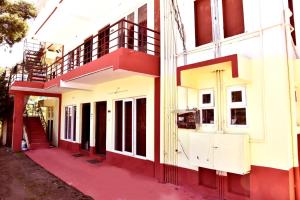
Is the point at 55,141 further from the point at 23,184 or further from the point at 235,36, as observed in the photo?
the point at 235,36

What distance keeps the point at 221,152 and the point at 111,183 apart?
365 cm

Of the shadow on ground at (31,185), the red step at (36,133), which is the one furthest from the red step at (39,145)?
the shadow on ground at (31,185)

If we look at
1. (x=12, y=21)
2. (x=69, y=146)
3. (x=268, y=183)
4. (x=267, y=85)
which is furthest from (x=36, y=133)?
(x=267, y=85)

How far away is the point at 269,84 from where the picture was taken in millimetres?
5176

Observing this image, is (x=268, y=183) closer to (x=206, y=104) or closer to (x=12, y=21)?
(x=206, y=104)

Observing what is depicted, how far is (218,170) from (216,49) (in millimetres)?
3079

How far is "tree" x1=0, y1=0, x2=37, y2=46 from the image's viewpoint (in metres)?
9.11

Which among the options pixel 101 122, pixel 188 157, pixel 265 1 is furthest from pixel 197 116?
pixel 101 122

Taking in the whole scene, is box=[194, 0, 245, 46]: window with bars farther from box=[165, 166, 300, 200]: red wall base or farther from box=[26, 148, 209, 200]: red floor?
box=[26, 148, 209, 200]: red floor

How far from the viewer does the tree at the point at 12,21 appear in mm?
9109

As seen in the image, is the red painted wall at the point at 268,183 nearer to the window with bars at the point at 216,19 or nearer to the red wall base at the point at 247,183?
the red wall base at the point at 247,183

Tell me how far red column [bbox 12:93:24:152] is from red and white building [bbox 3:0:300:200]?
5.16 metres

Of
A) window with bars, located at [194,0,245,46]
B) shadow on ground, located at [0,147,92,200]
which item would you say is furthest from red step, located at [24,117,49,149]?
window with bars, located at [194,0,245,46]

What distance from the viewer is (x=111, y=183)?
747 cm
